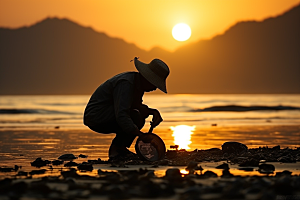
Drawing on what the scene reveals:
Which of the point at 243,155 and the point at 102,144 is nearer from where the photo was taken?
the point at 243,155

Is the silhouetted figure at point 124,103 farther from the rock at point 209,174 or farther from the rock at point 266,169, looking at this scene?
the rock at point 266,169

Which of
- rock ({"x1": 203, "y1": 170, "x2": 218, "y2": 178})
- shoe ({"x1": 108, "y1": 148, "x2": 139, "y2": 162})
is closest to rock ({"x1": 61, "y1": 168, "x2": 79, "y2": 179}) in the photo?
rock ({"x1": 203, "y1": 170, "x2": 218, "y2": 178})

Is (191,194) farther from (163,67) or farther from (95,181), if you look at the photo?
(163,67)

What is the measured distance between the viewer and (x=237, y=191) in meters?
5.29

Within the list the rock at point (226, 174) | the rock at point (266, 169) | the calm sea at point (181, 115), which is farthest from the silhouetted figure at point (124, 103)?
the calm sea at point (181, 115)

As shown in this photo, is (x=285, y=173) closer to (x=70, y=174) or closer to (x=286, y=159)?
(x=286, y=159)

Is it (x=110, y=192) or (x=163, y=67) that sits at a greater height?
(x=163, y=67)

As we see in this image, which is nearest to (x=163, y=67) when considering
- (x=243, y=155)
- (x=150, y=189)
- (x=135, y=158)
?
Answer: (x=135, y=158)

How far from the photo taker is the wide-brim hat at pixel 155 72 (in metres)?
8.02

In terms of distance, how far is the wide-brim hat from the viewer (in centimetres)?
802

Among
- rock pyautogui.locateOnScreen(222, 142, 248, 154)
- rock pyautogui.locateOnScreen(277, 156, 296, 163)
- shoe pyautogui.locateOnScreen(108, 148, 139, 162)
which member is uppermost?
rock pyautogui.locateOnScreen(222, 142, 248, 154)

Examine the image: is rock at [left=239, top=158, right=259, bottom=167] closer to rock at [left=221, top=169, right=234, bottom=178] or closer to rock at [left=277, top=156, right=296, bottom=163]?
rock at [left=277, top=156, right=296, bottom=163]

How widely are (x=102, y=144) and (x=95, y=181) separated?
6102mm

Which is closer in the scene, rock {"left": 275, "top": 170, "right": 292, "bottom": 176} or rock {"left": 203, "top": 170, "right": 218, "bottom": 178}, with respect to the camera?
rock {"left": 203, "top": 170, "right": 218, "bottom": 178}
